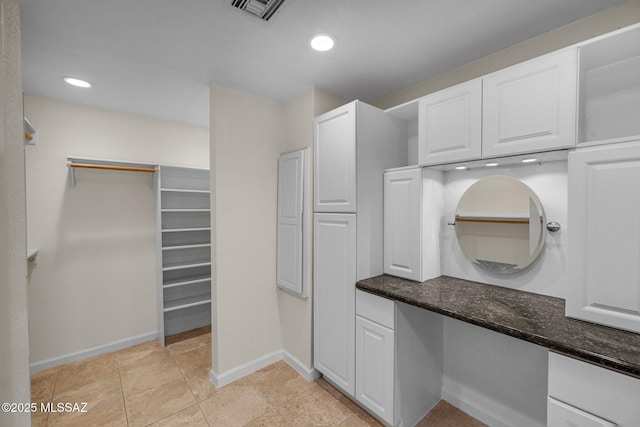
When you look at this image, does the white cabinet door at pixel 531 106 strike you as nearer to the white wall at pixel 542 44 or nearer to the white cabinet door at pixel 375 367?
the white wall at pixel 542 44

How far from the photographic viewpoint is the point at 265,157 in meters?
2.47

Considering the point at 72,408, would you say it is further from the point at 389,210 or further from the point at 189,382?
the point at 389,210

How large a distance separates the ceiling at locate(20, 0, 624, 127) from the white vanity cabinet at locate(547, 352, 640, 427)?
1.67 meters

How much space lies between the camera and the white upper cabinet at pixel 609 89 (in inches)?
49.3

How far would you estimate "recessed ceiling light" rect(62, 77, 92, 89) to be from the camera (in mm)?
2102

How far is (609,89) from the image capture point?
1.37 meters

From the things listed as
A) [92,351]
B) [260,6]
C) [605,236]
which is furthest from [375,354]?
[92,351]

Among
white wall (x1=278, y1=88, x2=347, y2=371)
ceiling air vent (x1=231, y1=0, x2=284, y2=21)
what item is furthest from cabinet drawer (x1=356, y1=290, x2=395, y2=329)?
ceiling air vent (x1=231, y1=0, x2=284, y2=21)

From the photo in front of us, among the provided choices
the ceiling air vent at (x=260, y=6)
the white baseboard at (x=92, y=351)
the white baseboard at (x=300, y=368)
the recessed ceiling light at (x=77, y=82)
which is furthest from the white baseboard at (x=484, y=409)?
the recessed ceiling light at (x=77, y=82)

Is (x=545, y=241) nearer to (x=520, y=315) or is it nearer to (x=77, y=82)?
(x=520, y=315)

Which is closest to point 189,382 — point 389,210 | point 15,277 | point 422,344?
point 15,277

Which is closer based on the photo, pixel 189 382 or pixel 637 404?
pixel 637 404

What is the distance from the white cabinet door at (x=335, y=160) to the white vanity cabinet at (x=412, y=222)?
0.32m

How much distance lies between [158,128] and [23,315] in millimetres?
2495
